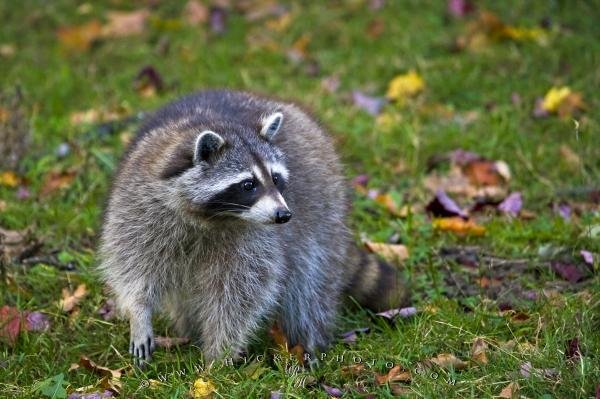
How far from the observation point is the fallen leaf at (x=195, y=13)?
A: 8.49 metres

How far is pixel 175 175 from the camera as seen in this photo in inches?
158

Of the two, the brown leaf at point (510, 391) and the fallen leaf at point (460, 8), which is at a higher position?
the brown leaf at point (510, 391)

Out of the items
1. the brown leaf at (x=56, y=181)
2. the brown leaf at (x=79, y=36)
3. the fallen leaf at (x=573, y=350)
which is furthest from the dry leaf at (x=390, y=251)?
the brown leaf at (x=79, y=36)

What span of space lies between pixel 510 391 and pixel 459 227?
5.84ft

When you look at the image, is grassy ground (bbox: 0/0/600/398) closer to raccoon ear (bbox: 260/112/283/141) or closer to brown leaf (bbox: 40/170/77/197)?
brown leaf (bbox: 40/170/77/197)

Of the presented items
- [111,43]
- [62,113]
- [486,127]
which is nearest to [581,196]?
[486,127]

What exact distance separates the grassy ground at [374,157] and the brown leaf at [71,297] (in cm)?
5

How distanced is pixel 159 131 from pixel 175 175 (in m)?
0.36

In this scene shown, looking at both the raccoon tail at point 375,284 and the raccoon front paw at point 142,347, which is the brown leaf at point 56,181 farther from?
the raccoon tail at point 375,284

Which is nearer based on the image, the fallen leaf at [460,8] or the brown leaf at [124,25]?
the fallen leaf at [460,8]

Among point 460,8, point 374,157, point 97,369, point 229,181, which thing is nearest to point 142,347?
point 97,369

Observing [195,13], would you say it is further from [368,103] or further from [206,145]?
[206,145]

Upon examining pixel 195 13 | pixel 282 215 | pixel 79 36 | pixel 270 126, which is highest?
pixel 270 126

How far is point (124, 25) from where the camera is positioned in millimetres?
8438
